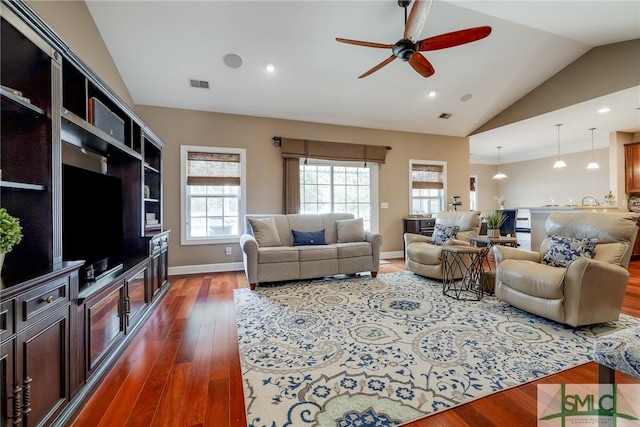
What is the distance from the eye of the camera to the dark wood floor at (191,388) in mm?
1396

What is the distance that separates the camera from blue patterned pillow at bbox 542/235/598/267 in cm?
256

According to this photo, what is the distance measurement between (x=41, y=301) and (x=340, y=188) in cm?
468

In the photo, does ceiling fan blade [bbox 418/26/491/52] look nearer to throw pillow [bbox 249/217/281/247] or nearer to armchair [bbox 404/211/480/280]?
armchair [bbox 404/211/480/280]

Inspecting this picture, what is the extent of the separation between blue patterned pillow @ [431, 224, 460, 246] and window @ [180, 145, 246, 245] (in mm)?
3215

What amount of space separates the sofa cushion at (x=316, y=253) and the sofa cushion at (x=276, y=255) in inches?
3.5

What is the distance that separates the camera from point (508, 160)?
885cm

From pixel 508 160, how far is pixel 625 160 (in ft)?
10.6

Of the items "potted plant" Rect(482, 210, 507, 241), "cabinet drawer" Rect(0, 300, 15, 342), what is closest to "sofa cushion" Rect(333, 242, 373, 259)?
"potted plant" Rect(482, 210, 507, 241)

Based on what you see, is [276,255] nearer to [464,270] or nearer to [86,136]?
[86,136]

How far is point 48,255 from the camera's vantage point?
1456mm

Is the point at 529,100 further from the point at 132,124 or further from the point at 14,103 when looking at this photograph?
the point at 14,103

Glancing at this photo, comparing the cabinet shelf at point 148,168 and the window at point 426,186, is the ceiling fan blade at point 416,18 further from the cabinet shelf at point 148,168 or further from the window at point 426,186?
the window at point 426,186

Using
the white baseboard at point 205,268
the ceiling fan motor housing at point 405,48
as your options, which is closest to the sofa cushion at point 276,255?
the white baseboard at point 205,268

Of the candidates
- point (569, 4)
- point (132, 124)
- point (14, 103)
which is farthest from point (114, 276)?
point (569, 4)
